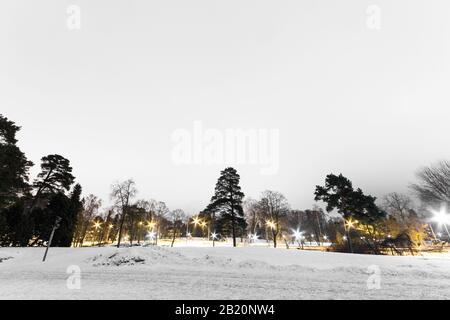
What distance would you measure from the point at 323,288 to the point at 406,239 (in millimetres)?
31237

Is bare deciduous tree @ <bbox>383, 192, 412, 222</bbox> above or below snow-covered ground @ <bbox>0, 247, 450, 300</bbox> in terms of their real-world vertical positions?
above

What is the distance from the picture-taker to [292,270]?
576 inches

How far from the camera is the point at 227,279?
11.7 meters

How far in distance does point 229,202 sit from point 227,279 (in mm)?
23136

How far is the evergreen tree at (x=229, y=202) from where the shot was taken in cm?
3378

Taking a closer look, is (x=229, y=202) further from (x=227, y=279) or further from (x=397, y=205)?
(x=397, y=205)

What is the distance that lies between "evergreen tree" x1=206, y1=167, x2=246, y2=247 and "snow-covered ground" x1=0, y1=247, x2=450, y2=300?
14.0m

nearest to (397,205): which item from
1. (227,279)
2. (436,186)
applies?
(436,186)

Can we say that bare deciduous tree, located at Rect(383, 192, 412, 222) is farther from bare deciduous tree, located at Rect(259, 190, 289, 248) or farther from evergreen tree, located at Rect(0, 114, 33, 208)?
evergreen tree, located at Rect(0, 114, 33, 208)

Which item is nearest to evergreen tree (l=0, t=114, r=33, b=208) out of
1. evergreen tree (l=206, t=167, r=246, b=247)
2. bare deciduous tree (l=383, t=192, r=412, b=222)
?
evergreen tree (l=206, t=167, r=246, b=247)

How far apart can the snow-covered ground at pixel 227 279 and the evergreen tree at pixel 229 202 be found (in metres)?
14.0

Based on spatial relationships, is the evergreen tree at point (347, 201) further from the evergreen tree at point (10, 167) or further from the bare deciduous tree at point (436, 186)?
the evergreen tree at point (10, 167)

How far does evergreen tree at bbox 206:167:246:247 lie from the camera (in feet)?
111
